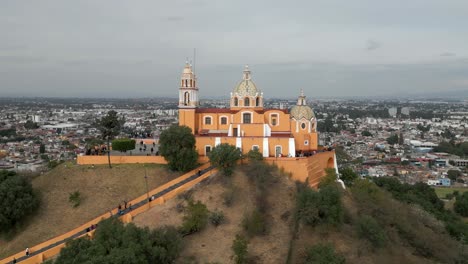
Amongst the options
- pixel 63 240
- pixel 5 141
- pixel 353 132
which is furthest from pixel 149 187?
pixel 353 132

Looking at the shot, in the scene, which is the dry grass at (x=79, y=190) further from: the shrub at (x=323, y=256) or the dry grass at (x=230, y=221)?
the shrub at (x=323, y=256)

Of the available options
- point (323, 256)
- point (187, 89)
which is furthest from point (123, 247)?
point (187, 89)

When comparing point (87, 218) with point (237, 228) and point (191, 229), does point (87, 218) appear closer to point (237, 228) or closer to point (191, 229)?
point (191, 229)

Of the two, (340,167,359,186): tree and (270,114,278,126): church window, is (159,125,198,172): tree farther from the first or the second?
(340,167,359,186): tree

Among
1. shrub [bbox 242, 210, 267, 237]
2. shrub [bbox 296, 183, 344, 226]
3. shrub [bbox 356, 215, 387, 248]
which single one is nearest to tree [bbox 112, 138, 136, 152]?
shrub [bbox 242, 210, 267, 237]

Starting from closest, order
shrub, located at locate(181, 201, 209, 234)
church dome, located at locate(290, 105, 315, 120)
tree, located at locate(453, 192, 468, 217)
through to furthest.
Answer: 1. shrub, located at locate(181, 201, 209, 234)
2. church dome, located at locate(290, 105, 315, 120)
3. tree, located at locate(453, 192, 468, 217)

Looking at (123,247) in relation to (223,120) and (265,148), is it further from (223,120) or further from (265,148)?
(223,120)

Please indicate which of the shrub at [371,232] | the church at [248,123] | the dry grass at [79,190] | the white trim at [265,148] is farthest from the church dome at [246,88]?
the shrub at [371,232]
